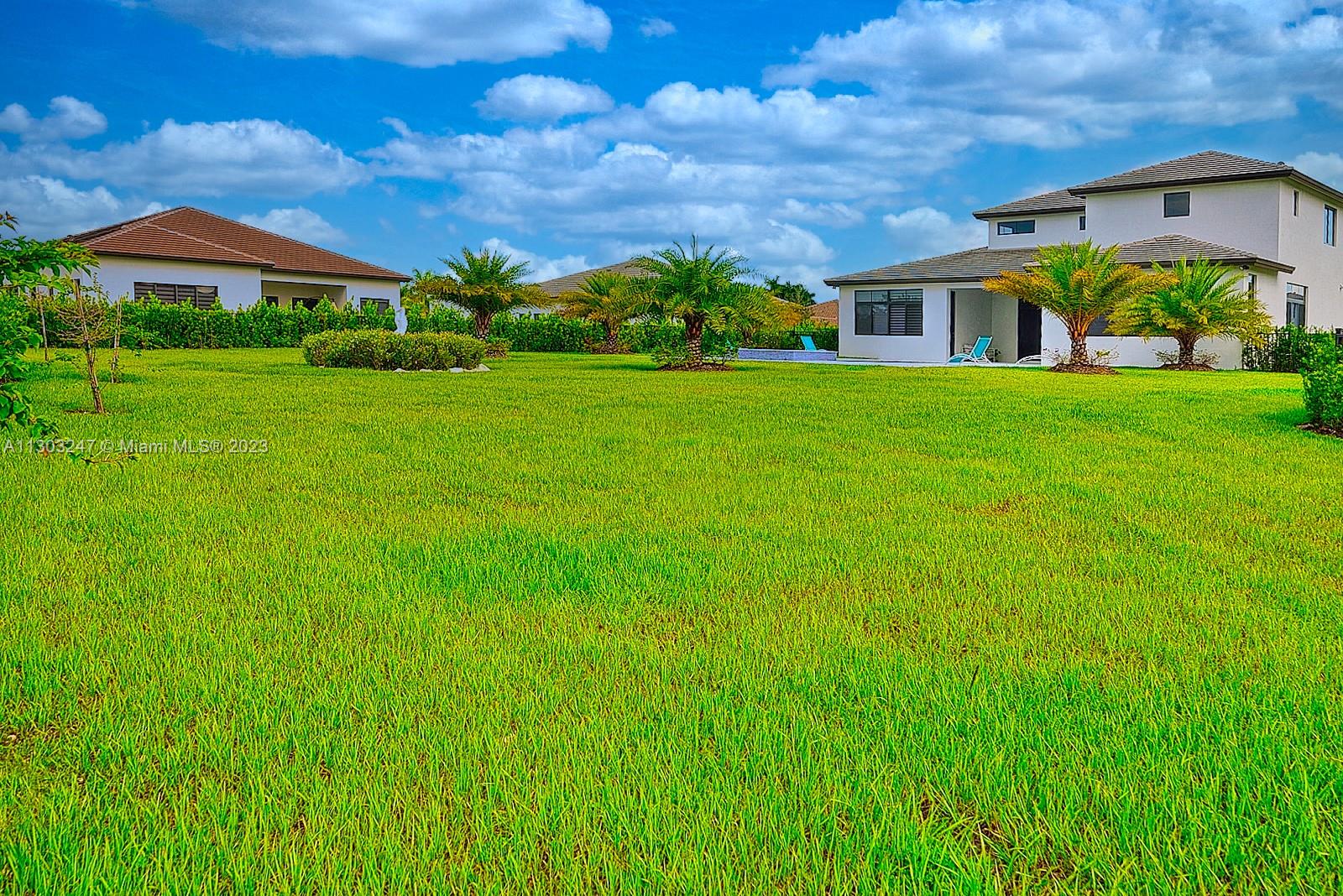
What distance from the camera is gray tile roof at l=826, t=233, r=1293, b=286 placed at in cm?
2927

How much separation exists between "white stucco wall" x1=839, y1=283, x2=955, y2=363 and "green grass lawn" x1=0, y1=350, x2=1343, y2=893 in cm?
2662

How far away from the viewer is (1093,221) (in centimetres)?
3441

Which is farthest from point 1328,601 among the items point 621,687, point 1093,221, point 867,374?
point 1093,221

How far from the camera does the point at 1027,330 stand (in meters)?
36.3

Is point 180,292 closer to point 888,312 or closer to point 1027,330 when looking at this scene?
point 888,312

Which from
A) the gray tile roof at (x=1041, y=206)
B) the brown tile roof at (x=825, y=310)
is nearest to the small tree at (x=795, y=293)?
the brown tile roof at (x=825, y=310)

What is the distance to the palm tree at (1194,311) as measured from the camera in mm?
25578

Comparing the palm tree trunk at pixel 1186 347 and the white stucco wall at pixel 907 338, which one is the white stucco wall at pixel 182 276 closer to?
the white stucco wall at pixel 907 338

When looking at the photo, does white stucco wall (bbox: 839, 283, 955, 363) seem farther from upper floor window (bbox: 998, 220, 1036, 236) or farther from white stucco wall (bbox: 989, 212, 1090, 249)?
upper floor window (bbox: 998, 220, 1036, 236)

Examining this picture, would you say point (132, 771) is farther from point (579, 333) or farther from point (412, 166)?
point (412, 166)

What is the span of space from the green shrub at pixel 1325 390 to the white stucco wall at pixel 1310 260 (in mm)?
21295

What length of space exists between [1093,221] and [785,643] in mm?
35329

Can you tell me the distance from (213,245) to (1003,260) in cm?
3211

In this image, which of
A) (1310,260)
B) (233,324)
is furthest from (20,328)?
(1310,260)
